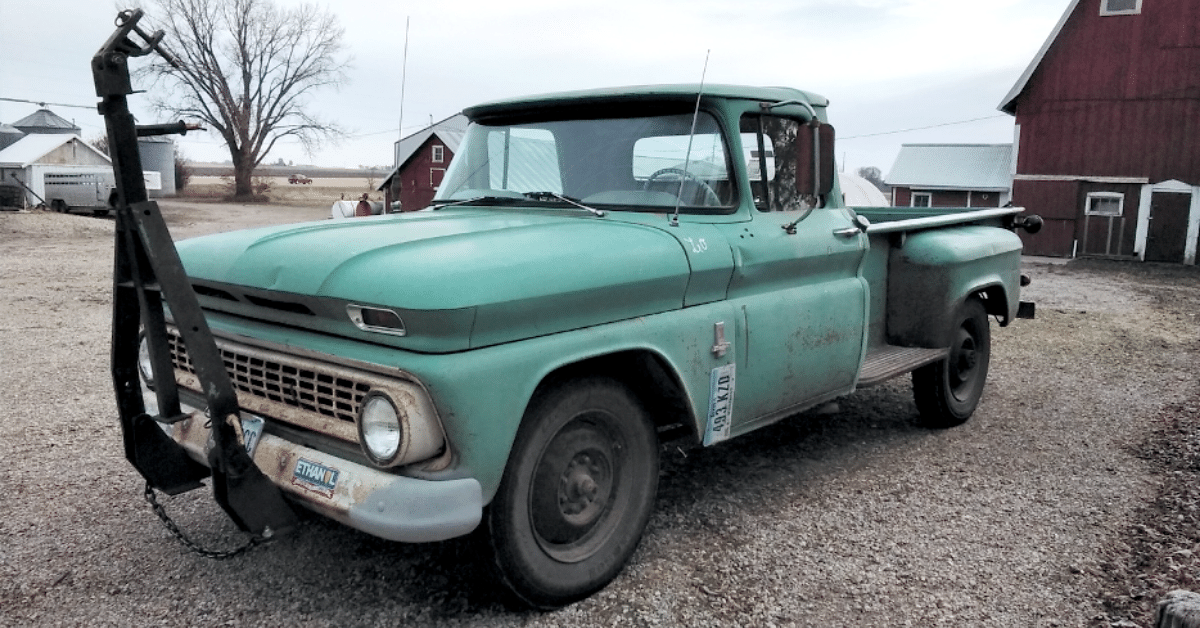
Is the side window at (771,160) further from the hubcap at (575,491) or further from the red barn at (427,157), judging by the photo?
the red barn at (427,157)

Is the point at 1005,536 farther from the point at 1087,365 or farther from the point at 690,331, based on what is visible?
the point at 1087,365

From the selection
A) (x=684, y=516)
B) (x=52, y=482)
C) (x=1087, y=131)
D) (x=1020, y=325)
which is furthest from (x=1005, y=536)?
(x=1087, y=131)

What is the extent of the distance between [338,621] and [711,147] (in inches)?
98.7

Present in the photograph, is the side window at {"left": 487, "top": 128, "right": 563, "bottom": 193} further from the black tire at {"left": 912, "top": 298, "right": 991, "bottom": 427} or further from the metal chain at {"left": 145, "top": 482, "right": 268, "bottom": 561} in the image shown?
the black tire at {"left": 912, "top": 298, "right": 991, "bottom": 427}

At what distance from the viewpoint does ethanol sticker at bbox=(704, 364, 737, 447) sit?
3.71 m

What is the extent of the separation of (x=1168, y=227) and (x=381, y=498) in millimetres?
22375

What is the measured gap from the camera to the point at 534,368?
2988mm

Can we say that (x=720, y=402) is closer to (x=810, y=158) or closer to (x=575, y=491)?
(x=575, y=491)

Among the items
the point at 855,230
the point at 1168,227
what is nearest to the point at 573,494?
the point at 855,230

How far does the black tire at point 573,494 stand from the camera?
3.08 m

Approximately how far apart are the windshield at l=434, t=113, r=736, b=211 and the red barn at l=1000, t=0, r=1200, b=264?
20.4m

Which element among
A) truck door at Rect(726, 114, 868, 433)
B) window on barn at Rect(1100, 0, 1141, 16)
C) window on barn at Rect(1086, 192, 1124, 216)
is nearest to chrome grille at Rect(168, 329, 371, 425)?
truck door at Rect(726, 114, 868, 433)

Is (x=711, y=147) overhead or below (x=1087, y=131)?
below

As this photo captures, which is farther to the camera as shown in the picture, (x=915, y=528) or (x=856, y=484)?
(x=856, y=484)
